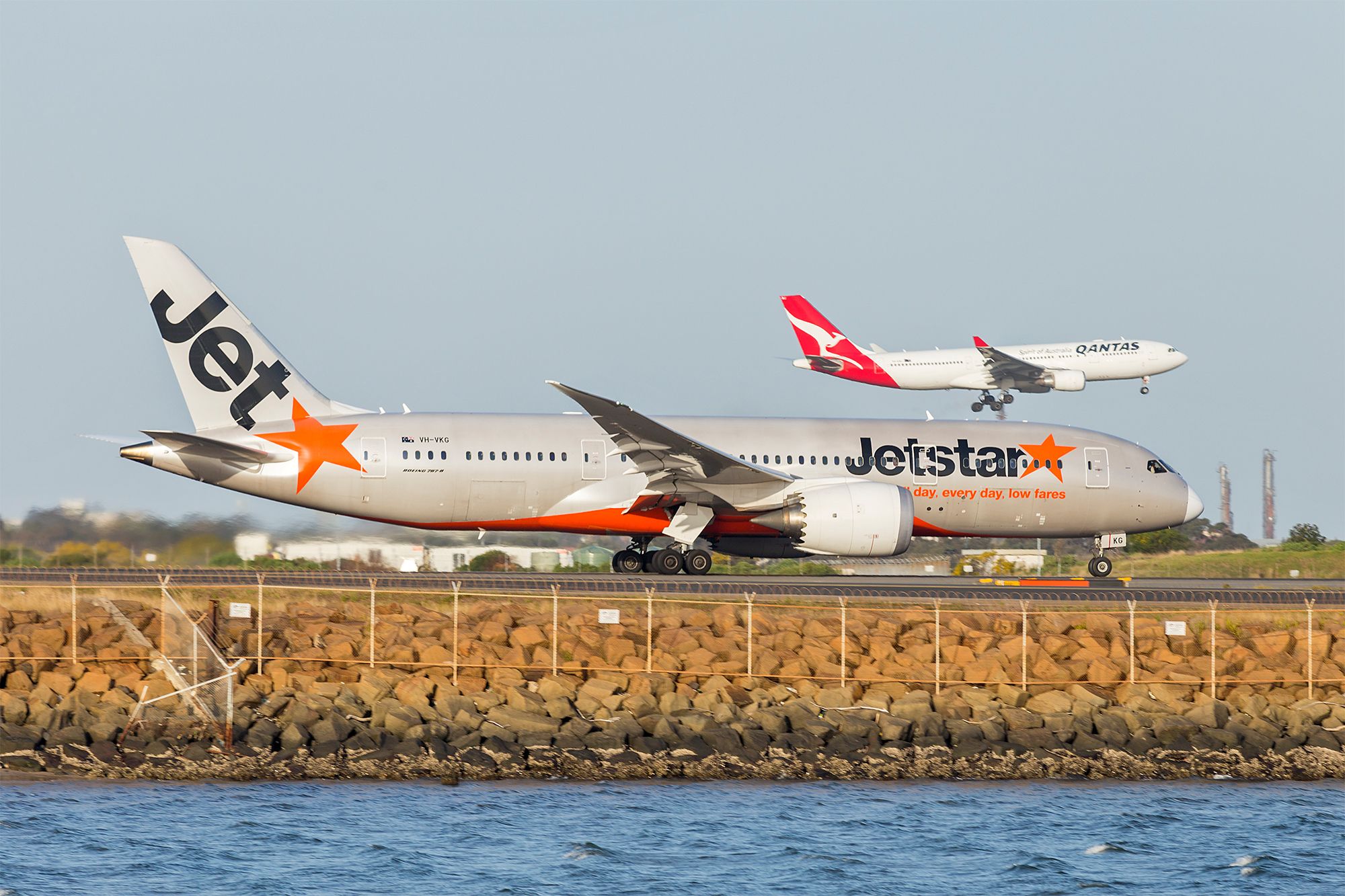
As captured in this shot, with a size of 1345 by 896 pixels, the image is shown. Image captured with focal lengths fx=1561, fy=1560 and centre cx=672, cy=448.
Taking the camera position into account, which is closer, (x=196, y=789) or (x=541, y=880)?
(x=541, y=880)

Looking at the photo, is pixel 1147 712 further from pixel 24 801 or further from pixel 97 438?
pixel 97 438

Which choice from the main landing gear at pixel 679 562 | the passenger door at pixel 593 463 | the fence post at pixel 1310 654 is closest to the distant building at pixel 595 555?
the main landing gear at pixel 679 562

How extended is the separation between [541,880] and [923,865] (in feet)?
13.9

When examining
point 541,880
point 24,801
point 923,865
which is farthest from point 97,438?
point 923,865

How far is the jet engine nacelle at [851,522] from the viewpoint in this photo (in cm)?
2978

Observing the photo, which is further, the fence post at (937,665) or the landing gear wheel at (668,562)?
the landing gear wheel at (668,562)

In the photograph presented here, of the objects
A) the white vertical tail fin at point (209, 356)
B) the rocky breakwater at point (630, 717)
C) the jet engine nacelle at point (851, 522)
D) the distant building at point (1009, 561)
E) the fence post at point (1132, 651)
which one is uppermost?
the white vertical tail fin at point (209, 356)

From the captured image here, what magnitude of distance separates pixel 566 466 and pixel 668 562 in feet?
9.26

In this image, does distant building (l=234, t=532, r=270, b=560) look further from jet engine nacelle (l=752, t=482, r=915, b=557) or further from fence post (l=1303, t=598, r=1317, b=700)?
fence post (l=1303, t=598, r=1317, b=700)

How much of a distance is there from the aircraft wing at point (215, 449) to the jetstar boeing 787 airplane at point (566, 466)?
37mm

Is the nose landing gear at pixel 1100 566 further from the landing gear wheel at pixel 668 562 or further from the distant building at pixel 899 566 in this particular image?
the landing gear wheel at pixel 668 562

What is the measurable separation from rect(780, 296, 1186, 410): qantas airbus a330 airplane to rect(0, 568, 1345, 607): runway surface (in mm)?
34928

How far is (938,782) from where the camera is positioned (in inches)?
821

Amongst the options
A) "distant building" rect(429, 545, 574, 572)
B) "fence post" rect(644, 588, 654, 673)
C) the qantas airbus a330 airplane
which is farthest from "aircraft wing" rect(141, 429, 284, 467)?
the qantas airbus a330 airplane
